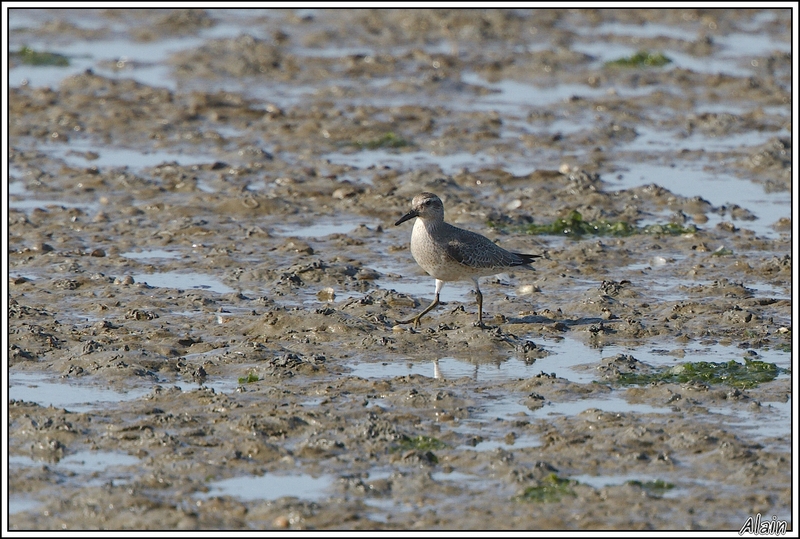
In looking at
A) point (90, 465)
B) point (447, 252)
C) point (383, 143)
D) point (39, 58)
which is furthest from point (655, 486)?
point (39, 58)

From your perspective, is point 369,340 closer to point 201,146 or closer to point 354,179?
point 354,179

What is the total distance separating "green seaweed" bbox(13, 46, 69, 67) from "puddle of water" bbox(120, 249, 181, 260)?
325 inches

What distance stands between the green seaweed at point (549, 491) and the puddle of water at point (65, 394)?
301cm

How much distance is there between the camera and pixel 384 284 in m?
11.4

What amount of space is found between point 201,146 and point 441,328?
6495 millimetres

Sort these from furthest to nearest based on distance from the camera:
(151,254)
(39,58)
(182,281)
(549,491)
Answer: (39,58) → (151,254) → (182,281) → (549,491)

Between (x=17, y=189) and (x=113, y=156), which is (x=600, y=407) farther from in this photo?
(x=113, y=156)

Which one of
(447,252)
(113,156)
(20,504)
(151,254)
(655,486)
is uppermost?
(447,252)

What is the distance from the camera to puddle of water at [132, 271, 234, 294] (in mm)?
11039

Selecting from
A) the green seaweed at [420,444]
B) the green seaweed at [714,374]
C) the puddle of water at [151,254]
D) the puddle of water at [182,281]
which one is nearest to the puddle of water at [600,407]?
the green seaweed at [714,374]

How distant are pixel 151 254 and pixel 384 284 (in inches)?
94.4

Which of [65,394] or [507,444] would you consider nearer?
[507,444]

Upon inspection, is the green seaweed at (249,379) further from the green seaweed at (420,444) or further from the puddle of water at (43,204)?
the puddle of water at (43,204)

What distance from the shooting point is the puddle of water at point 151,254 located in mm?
11844
